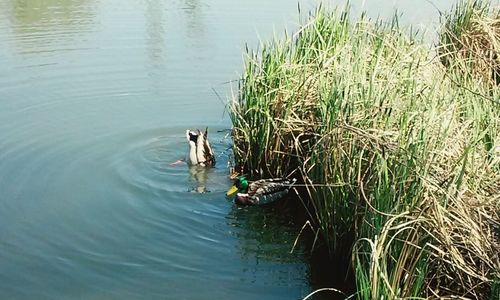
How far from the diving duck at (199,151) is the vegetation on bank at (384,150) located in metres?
0.39

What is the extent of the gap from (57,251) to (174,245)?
1.06 m

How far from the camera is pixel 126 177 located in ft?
26.2

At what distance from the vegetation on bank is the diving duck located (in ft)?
1.29

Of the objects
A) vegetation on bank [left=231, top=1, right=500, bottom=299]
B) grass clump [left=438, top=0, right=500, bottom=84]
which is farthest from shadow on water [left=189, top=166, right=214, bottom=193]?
grass clump [left=438, top=0, right=500, bottom=84]

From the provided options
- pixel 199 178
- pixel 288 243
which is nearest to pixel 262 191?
pixel 288 243

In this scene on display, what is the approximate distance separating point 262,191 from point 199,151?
137 cm

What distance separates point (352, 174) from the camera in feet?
18.4

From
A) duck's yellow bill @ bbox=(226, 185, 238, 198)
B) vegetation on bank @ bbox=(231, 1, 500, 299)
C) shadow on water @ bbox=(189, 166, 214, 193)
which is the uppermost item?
vegetation on bank @ bbox=(231, 1, 500, 299)

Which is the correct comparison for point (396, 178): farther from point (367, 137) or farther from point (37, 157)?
point (37, 157)

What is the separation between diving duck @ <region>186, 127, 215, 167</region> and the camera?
8.23m

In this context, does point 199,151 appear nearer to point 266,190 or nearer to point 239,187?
point 239,187

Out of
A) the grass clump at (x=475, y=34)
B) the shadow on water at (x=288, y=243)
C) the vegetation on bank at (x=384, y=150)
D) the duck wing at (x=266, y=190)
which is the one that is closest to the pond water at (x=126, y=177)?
the shadow on water at (x=288, y=243)

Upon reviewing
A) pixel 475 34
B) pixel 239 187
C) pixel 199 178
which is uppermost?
pixel 475 34

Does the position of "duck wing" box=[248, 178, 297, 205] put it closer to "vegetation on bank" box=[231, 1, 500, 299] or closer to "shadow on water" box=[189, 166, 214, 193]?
"vegetation on bank" box=[231, 1, 500, 299]
